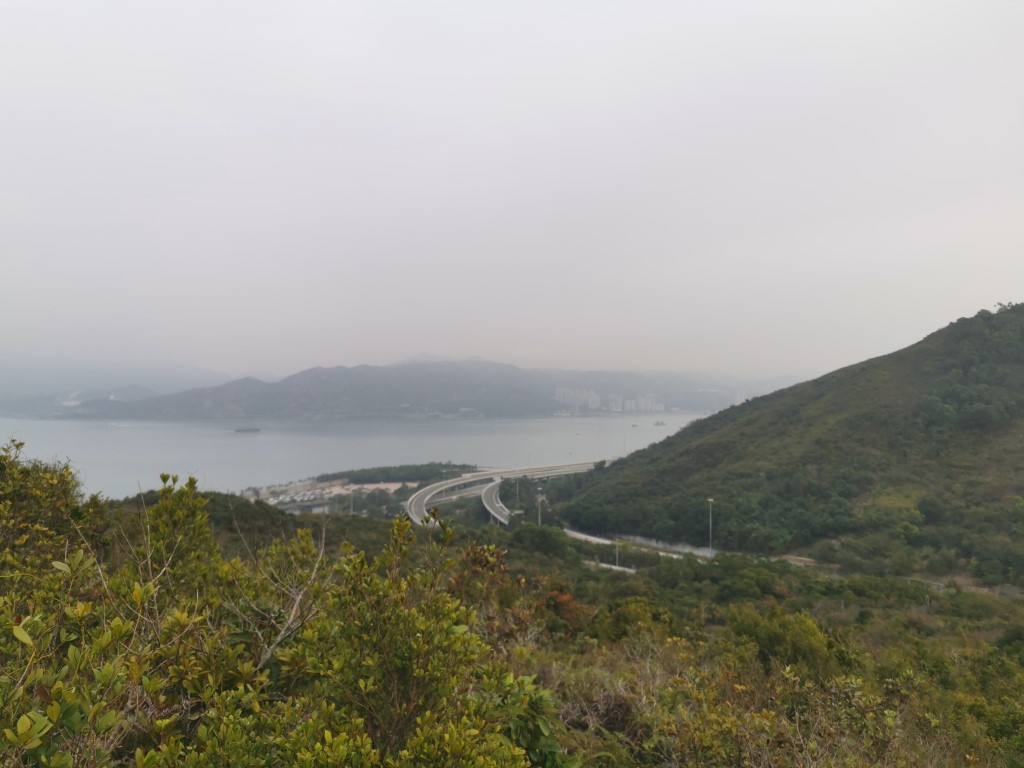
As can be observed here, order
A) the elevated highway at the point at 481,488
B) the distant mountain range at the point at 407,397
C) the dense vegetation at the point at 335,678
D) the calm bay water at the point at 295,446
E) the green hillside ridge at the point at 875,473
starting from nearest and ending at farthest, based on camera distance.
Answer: the dense vegetation at the point at 335,678
the green hillside ridge at the point at 875,473
the elevated highway at the point at 481,488
the calm bay water at the point at 295,446
the distant mountain range at the point at 407,397

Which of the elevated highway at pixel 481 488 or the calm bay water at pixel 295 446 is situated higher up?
the calm bay water at pixel 295 446

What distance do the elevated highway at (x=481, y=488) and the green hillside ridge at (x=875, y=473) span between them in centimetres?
519

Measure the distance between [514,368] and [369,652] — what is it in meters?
177

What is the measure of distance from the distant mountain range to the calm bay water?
6.97 m

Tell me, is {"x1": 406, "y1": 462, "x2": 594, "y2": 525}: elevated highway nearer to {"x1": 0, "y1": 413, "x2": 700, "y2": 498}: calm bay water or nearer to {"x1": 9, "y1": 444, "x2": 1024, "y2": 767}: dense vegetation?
{"x1": 0, "y1": 413, "x2": 700, "y2": 498}: calm bay water

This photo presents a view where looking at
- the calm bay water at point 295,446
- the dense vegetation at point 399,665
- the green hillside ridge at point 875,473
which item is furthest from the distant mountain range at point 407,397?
the dense vegetation at point 399,665

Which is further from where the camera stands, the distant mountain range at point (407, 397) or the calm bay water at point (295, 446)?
the distant mountain range at point (407, 397)

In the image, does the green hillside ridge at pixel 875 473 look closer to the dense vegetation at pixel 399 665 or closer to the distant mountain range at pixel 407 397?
the dense vegetation at pixel 399 665

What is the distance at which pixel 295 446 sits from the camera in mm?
63250

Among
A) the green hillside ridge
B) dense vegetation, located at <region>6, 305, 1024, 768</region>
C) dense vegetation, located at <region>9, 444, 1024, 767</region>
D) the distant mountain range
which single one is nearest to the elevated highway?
the green hillside ridge

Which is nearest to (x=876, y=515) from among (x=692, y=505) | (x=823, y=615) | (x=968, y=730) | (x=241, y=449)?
(x=692, y=505)

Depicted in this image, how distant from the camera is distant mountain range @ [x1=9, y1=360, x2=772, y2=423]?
8685cm

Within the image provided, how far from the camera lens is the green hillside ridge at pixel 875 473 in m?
18.0

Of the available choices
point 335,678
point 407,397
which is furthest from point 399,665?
point 407,397
